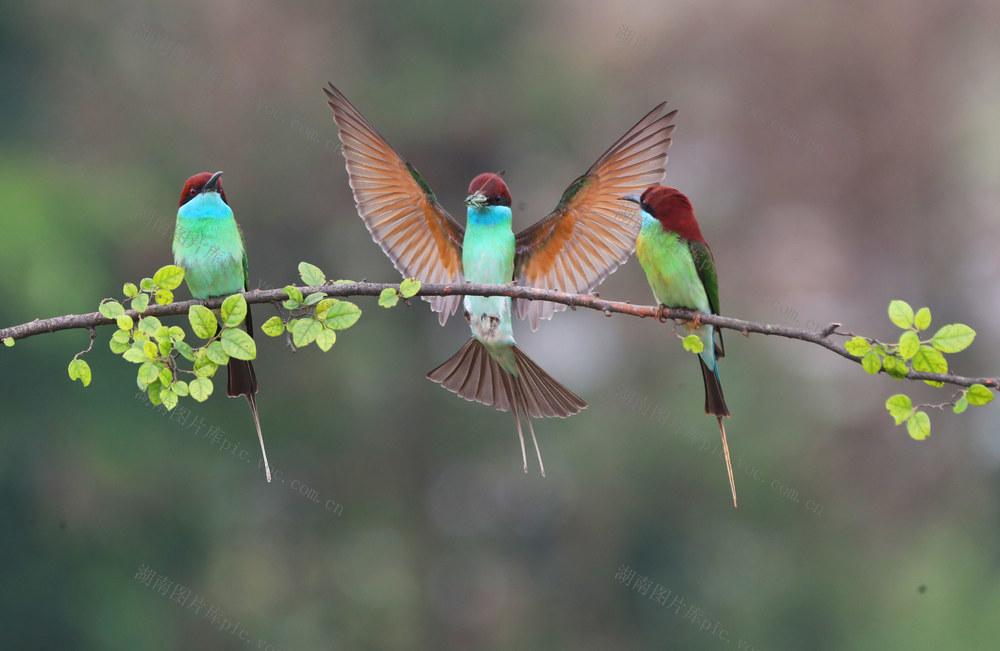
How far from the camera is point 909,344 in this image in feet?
5.29

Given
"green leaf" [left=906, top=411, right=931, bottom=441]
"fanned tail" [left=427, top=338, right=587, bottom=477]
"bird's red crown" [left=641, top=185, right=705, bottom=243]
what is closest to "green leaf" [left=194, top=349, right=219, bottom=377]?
"fanned tail" [left=427, top=338, right=587, bottom=477]

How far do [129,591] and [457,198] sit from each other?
4.49m

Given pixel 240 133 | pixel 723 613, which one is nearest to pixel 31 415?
pixel 240 133

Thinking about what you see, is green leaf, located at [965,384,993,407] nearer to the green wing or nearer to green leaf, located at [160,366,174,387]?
the green wing

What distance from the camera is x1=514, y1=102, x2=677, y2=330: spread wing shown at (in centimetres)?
271

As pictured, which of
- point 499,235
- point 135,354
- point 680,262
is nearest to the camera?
point 135,354

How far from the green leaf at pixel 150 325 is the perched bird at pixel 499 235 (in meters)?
Answer: 1.00

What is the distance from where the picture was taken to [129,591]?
929cm

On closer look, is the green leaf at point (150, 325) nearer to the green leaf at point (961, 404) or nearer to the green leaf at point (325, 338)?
the green leaf at point (325, 338)

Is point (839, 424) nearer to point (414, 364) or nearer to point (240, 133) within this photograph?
point (414, 364)

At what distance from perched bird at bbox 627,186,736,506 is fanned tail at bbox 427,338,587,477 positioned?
34 cm

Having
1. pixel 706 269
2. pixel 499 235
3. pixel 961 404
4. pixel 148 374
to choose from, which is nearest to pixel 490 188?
pixel 499 235

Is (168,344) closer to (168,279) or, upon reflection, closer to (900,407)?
(168,279)

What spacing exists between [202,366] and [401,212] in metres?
1.18
